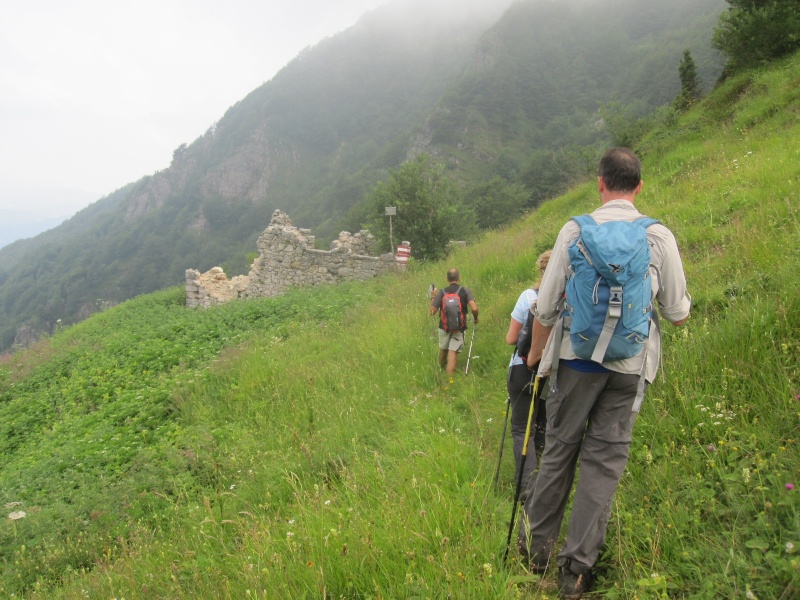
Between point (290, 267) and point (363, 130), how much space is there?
117106 millimetres

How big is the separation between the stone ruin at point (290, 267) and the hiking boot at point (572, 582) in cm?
1281

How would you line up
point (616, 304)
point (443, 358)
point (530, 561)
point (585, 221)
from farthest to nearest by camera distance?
point (443, 358) < point (530, 561) < point (585, 221) < point (616, 304)

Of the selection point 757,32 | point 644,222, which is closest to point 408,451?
point 644,222

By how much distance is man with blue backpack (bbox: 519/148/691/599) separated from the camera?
2039 millimetres

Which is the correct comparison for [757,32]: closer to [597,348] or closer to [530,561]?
[597,348]

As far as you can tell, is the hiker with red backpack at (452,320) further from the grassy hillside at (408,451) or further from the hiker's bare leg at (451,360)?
the grassy hillside at (408,451)

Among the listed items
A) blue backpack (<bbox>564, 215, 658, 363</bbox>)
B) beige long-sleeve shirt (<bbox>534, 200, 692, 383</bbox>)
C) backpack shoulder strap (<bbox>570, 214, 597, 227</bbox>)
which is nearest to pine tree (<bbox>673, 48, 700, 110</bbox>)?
beige long-sleeve shirt (<bbox>534, 200, 692, 383</bbox>)

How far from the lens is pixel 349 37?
545ft

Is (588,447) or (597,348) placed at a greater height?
(597,348)

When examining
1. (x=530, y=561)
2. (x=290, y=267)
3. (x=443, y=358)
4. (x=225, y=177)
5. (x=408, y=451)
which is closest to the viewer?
(x=530, y=561)

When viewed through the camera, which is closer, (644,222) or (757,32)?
(644,222)

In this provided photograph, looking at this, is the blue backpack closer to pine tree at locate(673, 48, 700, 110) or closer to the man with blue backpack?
the man with blue backpack

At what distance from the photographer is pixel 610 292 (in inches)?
79.7

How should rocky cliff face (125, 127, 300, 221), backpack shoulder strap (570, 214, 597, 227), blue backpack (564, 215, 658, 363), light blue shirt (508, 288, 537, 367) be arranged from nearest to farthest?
blue backpack (564, 215, 658, 363) < backpack shoulder strap (570, 214, 597, 227) < light blue shirt (508, 288, 537, 367) < rocky cliff face (125, 127, 300, 221)
